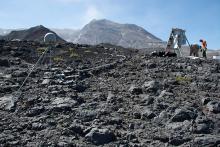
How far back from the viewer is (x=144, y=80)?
50.5 ft

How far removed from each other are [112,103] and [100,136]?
8.69ft

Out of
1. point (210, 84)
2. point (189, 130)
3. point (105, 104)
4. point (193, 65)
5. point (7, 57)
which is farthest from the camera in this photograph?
point (7, 57)

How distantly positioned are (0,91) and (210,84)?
284 inches

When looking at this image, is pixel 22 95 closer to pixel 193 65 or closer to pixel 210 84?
pixel 210 84

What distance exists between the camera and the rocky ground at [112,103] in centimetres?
1045

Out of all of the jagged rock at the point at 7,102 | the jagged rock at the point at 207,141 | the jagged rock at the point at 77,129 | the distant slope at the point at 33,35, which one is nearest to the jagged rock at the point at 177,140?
the jagged rock at the point at 207,141

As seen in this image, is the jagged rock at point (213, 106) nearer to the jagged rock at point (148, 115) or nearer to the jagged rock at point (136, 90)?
the jagged rock at point (148, 115)

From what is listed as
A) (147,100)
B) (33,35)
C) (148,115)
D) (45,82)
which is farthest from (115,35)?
(148,115)

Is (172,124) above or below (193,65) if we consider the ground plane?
below

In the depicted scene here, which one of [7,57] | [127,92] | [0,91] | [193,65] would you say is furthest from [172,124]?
[7,57]

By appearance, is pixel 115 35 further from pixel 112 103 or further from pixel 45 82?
pixel 112 103

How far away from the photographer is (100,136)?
407 inches

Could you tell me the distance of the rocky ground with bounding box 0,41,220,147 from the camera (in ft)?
34.3

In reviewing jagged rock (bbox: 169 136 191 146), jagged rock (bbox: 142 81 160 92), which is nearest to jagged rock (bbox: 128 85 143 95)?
jagged rock (bbox: 142 81 160 92)
